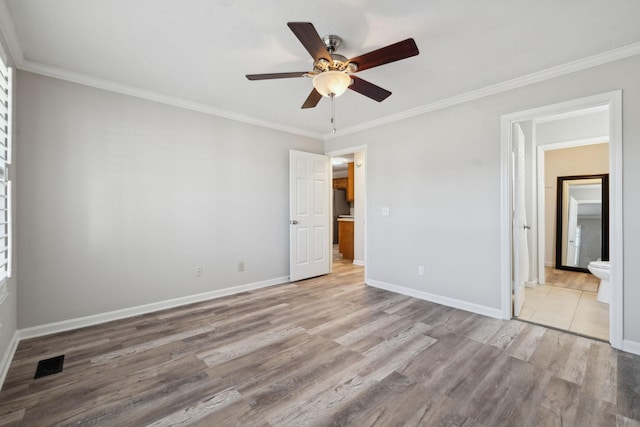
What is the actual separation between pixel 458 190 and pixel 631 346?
1.91 metres

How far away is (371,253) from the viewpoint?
167 inches

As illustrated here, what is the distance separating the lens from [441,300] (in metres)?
3.45

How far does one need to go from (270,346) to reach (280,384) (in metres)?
0.53

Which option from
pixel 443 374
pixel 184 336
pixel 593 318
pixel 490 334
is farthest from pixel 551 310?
pixel 184 336

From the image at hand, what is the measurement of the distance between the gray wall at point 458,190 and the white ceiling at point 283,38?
11.4 inches

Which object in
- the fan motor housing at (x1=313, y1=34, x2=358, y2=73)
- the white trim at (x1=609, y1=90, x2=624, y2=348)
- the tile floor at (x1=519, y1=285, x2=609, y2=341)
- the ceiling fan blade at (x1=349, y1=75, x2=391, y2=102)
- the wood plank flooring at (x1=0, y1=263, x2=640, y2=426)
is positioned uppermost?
the fan motor housing at (x1=313, y1=34, x2=358, y2=73)

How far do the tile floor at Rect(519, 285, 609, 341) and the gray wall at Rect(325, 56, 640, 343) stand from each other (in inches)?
16.3

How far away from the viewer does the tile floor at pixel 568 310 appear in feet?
8.98

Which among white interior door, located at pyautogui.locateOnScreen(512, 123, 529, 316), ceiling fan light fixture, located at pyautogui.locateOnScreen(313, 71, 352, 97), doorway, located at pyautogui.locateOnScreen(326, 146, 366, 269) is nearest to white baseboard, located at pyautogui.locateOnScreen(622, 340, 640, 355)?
white interior door, located at pyautogui.locateOnScreen(512, 123, 529, 316)

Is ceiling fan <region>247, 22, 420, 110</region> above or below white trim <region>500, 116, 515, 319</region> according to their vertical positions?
above

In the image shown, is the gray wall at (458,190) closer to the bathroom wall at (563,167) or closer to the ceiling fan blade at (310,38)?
the ceiling fan blade at (310,38)

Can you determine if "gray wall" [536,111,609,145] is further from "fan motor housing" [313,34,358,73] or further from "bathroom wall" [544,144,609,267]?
"fan motor housing" [313,34,358,73]

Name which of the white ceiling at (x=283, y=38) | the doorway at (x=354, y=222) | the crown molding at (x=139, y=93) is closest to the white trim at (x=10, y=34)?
the white ceiling at (x=283, y=38)

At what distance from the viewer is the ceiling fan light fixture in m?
1.99
